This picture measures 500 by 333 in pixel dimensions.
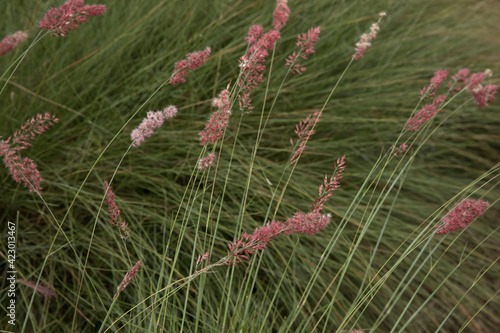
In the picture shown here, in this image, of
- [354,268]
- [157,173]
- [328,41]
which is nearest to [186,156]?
[157,173]

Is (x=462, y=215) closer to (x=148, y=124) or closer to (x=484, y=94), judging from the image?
(x=484, y=94)

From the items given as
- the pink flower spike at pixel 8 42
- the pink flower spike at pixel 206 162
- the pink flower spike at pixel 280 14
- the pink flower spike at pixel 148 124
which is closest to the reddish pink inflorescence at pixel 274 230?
the pink flower spike at pixel 206 162

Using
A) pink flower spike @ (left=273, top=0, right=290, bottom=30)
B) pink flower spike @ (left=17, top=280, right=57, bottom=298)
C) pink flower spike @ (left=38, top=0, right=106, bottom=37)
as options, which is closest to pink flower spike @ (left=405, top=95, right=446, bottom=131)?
pink flower spike @ (left=273, top=0, right=290, bottom=30)

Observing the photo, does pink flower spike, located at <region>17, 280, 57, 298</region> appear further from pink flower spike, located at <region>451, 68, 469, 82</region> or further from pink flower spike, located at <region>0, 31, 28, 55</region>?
pink flower spike, located at <region>451, 68, 469, 82</region>

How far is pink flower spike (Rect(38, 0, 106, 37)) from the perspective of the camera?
129cm

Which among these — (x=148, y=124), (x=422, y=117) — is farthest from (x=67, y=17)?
(x=422, y=117)

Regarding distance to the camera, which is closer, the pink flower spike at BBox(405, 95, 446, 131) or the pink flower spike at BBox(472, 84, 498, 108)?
the pink flower spike at BBox(405, 95, 446, 131)

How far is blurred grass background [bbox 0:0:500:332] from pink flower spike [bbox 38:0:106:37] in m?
0.57

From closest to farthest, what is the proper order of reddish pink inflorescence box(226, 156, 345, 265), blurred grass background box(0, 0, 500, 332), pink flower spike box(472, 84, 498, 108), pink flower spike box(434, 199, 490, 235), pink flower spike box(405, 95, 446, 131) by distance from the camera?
1. reddish pink inflorescence box(226, 156, 345, 265)
2. pink flower spike box(434, 199, 490, 235)
3. pink flower spike box(405, 95, 446, 131)
4. pink flower spike box(472, 84, 498, 108)
5. blurred grass background box(0, 0, 500, 332)

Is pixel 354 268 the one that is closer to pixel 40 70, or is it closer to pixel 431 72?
pixel 431 72

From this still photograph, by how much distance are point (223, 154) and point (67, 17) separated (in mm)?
991

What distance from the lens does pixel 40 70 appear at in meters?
2.26

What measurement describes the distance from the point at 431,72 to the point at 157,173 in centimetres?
157

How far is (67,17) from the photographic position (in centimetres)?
130
